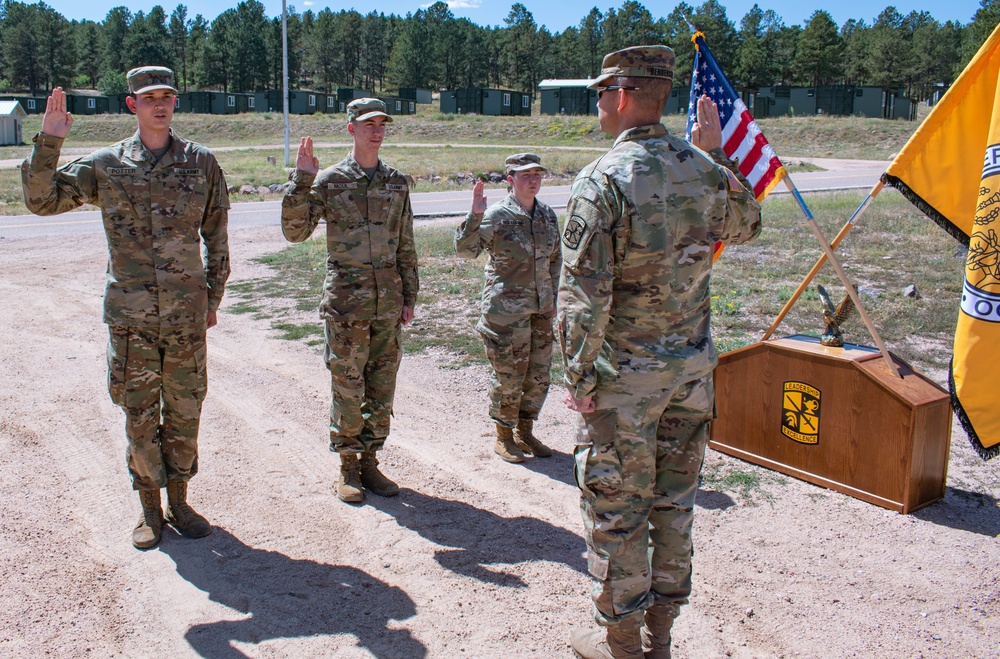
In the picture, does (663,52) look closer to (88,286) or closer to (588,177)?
(588,177)

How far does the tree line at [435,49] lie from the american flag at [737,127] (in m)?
79.2

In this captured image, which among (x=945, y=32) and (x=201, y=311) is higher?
(x=945, y=32)

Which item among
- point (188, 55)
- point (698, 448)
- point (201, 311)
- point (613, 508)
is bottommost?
point (613, 508)

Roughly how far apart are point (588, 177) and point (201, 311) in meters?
2.34

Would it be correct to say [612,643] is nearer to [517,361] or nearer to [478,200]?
[517,361]

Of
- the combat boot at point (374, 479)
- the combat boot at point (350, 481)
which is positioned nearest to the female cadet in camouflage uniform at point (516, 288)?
the combat boot at point (374, 479)

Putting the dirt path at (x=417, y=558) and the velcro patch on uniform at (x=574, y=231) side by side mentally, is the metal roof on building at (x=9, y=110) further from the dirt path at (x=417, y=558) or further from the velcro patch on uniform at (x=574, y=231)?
the velcro patch on uniform at (x=574, y=231)

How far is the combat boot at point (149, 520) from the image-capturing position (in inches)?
167

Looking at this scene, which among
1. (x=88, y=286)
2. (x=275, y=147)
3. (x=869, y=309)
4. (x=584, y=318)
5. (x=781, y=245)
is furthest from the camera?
(x=275, y=147)

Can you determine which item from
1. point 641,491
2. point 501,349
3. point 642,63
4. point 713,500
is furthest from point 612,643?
point 501,349

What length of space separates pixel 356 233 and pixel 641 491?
2.41 meters

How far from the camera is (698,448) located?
3242 mm

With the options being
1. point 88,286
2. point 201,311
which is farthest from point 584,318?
point 88,286

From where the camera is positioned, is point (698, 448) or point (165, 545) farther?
point (165, 545)
